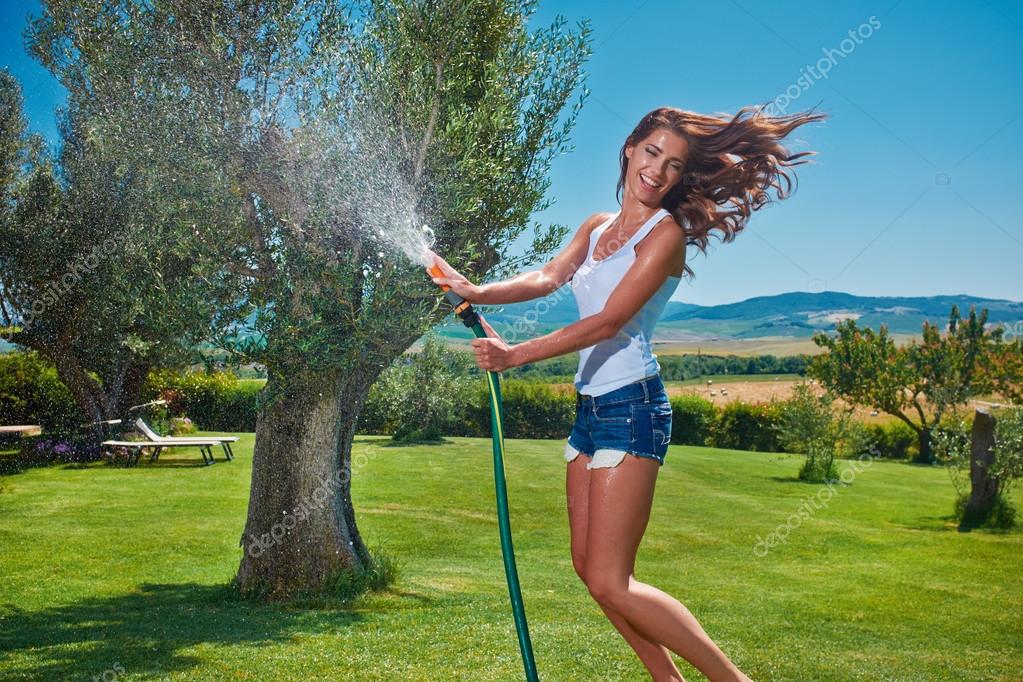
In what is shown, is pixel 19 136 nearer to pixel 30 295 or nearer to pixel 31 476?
pixel 30 295

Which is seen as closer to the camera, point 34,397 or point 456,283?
point 456,283

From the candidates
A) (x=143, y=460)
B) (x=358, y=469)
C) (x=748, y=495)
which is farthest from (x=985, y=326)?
(x=143, y=460)

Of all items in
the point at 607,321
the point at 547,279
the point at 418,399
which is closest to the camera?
the point at 607,321

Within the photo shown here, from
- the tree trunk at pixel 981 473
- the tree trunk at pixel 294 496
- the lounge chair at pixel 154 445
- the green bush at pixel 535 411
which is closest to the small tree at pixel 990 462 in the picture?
the tree trunk at pixel 981 473

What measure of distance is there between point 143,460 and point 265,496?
1585cm

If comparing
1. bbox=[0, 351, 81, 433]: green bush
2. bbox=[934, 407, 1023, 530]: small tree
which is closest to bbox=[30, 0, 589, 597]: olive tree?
bbox=[934, 407, 1023, 530]: small tree

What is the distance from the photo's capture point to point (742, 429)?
37031 mm

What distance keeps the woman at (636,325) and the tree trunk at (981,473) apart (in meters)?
16.9

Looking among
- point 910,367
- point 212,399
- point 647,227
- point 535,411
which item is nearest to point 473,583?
point 647,227

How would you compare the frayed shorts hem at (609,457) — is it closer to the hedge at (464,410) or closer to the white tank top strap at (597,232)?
the white tank top strap at (597,232)

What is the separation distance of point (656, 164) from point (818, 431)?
24866 millimetres

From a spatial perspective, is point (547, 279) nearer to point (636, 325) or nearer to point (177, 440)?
point (636, 325)

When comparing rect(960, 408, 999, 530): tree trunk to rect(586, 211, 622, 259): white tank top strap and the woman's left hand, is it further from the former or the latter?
the woman's left hand

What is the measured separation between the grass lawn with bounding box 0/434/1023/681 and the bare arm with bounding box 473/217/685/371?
412 centimetres
